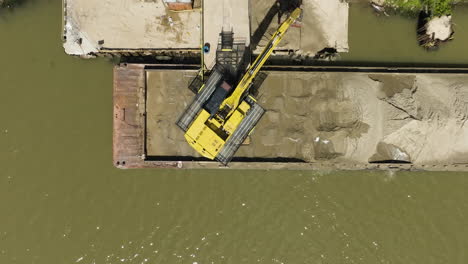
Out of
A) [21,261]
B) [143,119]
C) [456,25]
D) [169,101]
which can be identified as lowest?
[21,261]

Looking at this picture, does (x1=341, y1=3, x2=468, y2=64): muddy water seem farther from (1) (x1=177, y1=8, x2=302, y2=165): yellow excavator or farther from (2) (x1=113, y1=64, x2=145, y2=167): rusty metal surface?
(2) (x1=113, y1=64, x2=145, y2=167): rusty metal surface

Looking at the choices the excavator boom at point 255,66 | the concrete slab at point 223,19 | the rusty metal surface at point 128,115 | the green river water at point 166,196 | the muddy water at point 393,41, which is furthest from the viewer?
the muddy water at point 393,41

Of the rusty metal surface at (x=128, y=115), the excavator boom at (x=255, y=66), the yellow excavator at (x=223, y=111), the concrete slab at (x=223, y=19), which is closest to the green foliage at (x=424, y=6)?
the yellow excavator at (x=223, y=111)

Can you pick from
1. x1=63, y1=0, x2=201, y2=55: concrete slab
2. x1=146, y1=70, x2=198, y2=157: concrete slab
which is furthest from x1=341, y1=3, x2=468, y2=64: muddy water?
x1=63, y1=0, x2=201, y2=55: concrete slab

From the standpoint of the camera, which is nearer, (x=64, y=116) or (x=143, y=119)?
(x=143, y=119)

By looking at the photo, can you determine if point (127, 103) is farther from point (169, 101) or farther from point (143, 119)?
point (169, 101)

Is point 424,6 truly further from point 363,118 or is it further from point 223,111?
point 223,111

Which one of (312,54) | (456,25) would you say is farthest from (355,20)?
(456,25)

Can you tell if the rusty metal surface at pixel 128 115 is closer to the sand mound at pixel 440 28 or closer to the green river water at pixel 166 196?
the green river water at pixel 166 196
